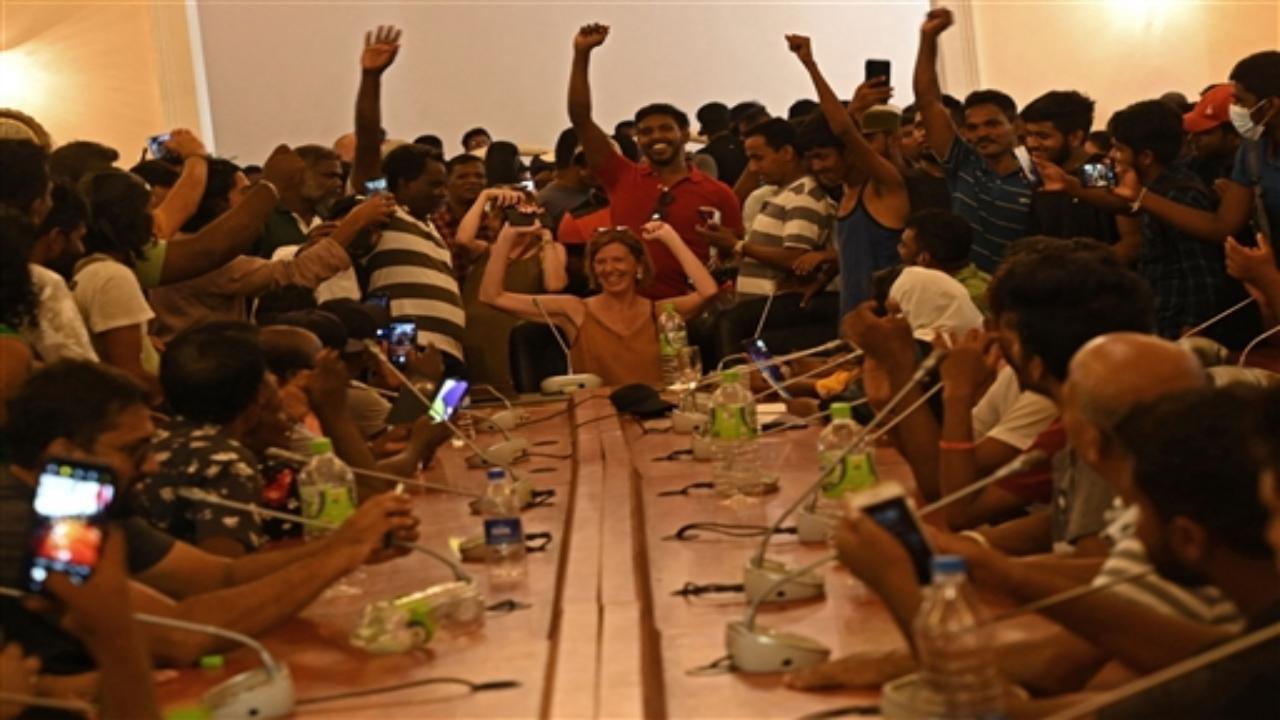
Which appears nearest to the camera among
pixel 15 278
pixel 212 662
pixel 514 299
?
pixel 212 662

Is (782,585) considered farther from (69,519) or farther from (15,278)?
(15,278)

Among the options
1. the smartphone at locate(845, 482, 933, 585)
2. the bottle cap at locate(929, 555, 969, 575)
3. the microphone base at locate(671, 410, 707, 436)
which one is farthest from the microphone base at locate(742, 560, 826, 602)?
the microphone base at locate(671, 410, 707, 436)

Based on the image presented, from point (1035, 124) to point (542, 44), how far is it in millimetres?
6347

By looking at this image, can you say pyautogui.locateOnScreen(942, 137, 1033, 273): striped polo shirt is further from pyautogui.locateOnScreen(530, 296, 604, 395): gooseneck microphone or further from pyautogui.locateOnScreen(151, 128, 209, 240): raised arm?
pyautogui.locateOnScreen(151, 128, 209, 240): raised arm

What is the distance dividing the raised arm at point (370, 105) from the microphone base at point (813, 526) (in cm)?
326

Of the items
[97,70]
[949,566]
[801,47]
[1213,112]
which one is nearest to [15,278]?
[949,566]

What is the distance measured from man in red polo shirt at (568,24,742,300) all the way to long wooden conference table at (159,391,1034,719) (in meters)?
2.99

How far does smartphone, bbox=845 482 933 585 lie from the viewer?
7.30 ft

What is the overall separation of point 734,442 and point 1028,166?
242 centimetres

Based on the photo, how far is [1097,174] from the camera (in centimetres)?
613

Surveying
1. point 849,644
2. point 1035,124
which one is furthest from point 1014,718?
point 1035,124

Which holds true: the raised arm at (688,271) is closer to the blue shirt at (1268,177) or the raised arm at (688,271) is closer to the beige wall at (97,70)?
the blue shirt at (1268,177)

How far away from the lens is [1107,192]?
5.58 metres

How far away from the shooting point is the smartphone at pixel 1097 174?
20.0 feet
